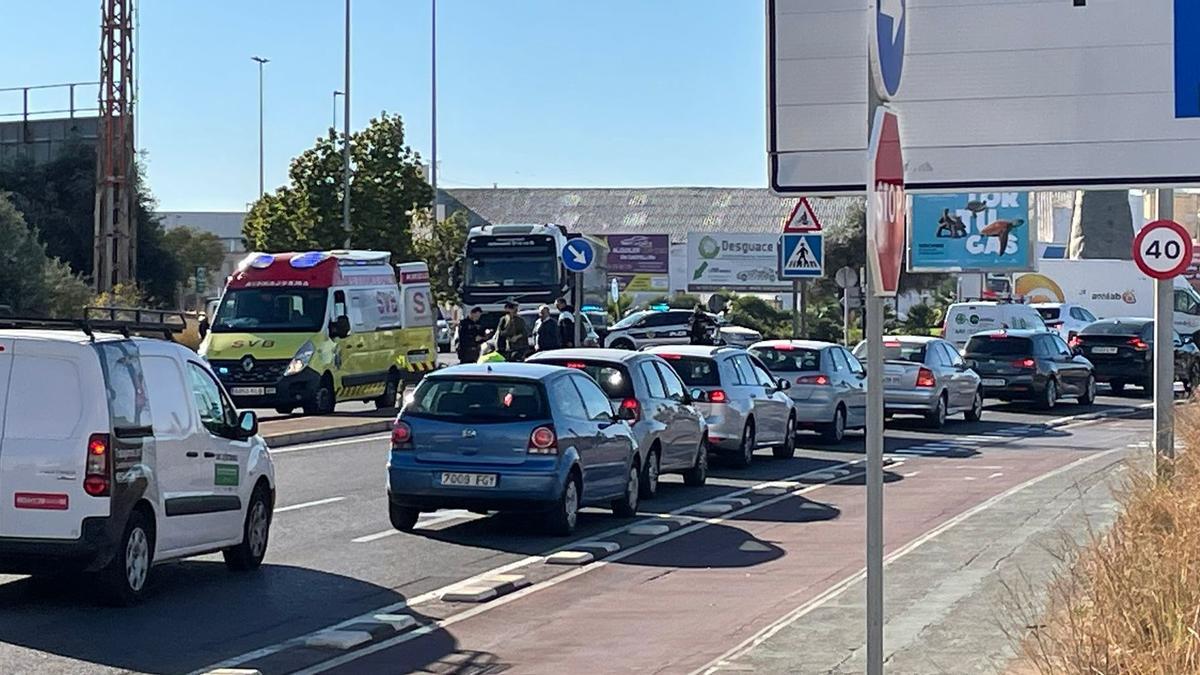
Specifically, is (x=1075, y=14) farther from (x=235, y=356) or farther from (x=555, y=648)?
(x=235, y=356)

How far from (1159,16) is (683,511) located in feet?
29.1

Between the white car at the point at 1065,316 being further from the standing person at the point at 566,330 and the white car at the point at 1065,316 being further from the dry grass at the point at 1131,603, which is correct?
the dry grass at the point at 1131,603

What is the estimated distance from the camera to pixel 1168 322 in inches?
560

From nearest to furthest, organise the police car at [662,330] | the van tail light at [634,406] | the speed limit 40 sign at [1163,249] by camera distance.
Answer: the speed limit 40 sign at [1163,249] → the van tail light at [634,406] → the police car at [662,330]

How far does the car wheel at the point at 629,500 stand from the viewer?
1730 centimetres

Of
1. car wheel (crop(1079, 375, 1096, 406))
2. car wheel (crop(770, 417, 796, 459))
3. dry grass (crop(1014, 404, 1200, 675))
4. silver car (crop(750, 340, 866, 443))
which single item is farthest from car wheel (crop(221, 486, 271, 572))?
car wheel (crop(1079, 375, 1096, 406))

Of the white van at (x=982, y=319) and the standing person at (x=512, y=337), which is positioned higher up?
the white van at (x=982, y=319)

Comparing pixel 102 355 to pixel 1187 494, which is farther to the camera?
pixel 102 355

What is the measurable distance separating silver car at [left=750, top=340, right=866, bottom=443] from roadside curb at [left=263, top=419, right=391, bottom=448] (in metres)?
5.90

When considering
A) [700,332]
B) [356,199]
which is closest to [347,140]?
[356,199]

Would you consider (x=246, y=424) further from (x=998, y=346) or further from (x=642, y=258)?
(x=642, y=258)

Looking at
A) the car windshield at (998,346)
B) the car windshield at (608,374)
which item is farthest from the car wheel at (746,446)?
the car windshield at (998,346)

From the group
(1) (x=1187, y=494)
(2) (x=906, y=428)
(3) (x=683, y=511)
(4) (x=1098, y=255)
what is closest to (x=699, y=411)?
(3) (x=683, y=511)

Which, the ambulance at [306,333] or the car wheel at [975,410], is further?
the car wheel at [975,410]
